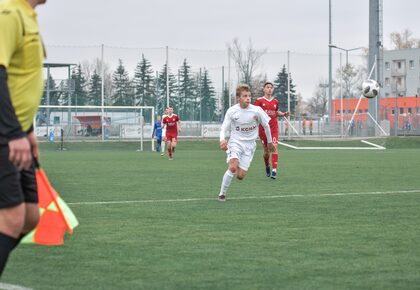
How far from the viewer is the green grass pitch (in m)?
6.65

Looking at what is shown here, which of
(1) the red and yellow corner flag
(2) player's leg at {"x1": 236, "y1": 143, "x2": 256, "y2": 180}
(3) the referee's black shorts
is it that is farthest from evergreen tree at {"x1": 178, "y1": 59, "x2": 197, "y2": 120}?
(3) the referee's black shorts

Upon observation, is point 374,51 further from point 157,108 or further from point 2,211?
point 2,211

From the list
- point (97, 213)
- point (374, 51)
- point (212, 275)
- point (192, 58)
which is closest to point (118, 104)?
point (192, 58)

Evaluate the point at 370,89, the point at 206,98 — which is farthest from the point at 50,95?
the point at 370,89

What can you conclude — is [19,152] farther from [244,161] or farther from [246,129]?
[246,129]

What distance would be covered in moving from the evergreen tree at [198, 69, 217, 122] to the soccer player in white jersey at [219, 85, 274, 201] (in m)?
47.7

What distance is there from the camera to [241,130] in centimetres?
1488

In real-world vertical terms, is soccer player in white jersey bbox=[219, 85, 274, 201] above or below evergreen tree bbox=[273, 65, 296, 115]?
below

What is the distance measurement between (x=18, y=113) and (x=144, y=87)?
57.5m

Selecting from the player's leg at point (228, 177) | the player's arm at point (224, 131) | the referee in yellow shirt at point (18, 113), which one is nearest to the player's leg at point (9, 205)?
the referee in yellow shirt at point (18, 113)

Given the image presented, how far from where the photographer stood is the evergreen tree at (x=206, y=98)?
63375mm

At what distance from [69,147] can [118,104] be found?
42.6 feet

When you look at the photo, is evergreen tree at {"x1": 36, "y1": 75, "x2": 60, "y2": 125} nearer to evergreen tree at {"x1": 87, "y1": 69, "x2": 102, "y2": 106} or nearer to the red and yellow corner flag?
evergreen tree at {"x1": 87, "y1": 69, "x2": 102, "y2": 106}

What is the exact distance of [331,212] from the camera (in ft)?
38.8
